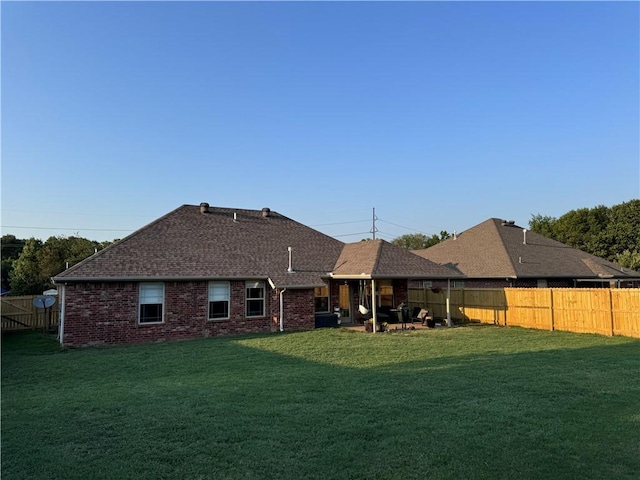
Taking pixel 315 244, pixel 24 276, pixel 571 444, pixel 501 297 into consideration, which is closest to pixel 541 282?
pixel 501 297

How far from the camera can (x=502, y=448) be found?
5.05 meters

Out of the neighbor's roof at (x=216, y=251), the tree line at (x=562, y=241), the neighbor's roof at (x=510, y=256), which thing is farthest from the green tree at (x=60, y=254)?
the neighbor's roof at (x=510, y=256)

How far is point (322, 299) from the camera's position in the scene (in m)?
20.0

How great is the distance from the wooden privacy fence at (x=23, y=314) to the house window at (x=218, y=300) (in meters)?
8.97

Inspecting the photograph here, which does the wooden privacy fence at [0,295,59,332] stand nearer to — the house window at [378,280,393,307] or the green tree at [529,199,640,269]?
the house window at [378,280,393,307]

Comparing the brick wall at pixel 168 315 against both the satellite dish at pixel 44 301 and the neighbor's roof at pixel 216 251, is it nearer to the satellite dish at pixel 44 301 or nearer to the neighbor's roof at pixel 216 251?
the neighbor's roof at pixel 216 251

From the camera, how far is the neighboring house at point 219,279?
1506cm

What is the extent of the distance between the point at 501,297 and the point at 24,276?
38252mm

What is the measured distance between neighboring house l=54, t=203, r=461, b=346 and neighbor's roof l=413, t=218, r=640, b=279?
20.9ft

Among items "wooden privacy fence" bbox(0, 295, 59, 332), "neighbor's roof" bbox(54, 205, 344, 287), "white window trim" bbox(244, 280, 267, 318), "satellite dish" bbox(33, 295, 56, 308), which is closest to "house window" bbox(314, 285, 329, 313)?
"neighbor's roof" bbox(54, 205, 344, 287)

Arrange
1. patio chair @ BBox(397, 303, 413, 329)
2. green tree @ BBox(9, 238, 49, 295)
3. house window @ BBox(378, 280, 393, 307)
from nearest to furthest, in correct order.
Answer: patio chair @ BBox(397, 303, 413, 329), house window @ BBox(378, 280, 393, 307), green tree @ BBox(9, 238, 49, 295)

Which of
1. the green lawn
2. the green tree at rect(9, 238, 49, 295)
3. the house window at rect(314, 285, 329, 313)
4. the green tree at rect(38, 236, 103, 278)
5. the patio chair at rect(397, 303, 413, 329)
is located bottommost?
the green lawn

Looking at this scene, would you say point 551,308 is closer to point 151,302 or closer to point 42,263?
point 151,302

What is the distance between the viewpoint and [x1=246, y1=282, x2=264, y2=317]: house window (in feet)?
58.6
